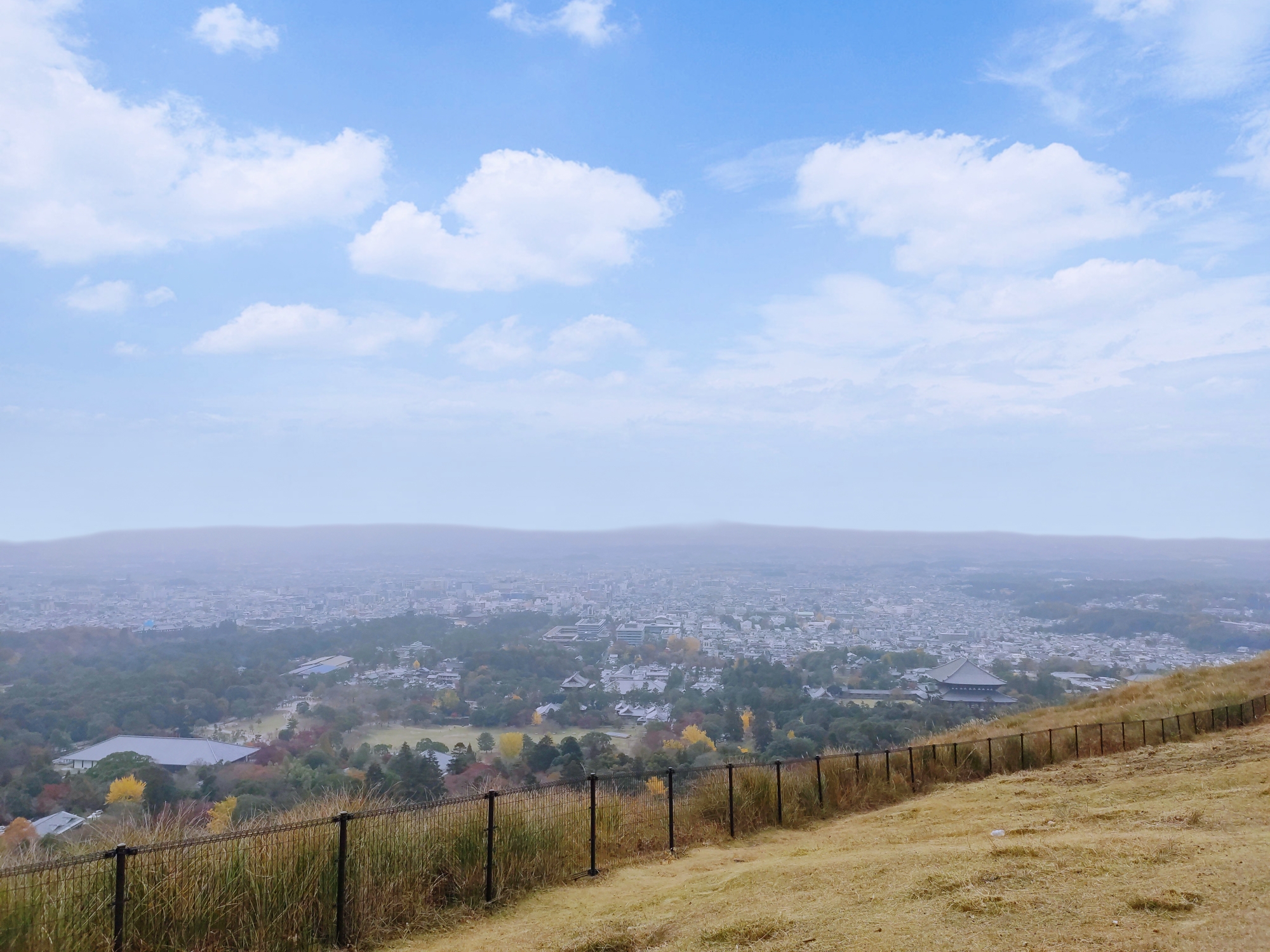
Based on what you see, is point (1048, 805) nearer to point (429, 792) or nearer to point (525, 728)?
point (429, 792)

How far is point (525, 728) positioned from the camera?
40.8 meters

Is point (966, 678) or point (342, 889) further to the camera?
point (966, 678)

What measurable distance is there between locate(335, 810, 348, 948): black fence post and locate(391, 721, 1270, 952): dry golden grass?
491 mm

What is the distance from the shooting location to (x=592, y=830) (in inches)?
373

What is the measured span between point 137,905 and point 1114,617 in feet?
341

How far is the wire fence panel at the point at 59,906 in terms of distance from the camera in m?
5.84

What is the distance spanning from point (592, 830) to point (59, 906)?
5204mm

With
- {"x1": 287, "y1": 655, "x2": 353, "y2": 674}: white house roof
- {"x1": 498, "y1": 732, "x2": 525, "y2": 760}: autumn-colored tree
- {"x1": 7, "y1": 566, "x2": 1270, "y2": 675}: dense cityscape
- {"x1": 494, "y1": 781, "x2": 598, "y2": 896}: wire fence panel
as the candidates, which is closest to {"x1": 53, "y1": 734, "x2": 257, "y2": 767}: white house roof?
{"x1": 498, "y1": 732, "x2": 525, "y2": 760}: autumn-colored tree

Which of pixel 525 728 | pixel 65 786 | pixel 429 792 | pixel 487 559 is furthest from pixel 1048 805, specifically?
pixel 487 559

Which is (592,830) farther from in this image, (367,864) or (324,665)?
(324,665)

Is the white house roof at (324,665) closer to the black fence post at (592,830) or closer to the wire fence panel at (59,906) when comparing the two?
the black fence post at (592,830)

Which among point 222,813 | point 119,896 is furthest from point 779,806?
point 222,813

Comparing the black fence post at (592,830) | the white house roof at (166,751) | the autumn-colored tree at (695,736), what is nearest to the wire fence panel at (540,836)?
the black fence post at (592,830)

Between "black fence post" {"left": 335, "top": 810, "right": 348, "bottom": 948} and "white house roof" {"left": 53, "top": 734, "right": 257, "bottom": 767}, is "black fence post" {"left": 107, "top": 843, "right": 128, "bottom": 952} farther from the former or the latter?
"white house roof" {"left": 53, "top": 734, "right": 257, "bottom": 767}
